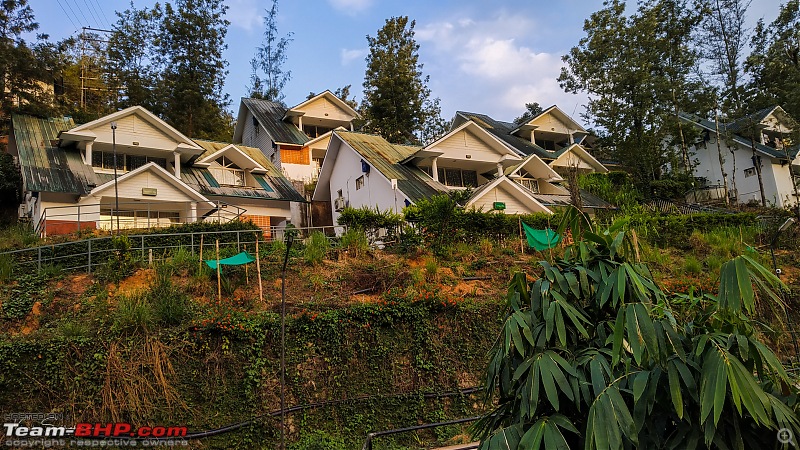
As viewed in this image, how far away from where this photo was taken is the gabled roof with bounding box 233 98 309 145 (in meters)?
30.9

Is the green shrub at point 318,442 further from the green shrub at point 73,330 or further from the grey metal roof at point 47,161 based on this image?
the grey metal roof at point 47,161

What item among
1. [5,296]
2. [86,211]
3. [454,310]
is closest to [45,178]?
[86,211]

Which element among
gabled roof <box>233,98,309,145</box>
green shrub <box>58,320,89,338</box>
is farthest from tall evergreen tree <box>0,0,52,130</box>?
green shrub <box>58,320,89,338</box>

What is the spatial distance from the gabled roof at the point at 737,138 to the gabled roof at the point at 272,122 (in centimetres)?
2434

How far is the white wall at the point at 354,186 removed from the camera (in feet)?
71.1

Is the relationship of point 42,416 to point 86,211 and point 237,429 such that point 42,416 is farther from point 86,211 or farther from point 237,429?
point 86,211

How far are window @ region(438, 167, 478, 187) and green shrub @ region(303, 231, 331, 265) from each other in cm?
1038

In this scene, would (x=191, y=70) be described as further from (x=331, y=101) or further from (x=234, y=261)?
(x=234, y=261)

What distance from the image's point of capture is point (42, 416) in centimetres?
970

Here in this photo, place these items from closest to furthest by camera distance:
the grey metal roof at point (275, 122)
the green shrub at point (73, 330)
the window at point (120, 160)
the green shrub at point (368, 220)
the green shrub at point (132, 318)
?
the green shrub at point (73, 330) < the green shrub at point (132, 318) < the green shrub at point (368, 220) < the window at point (120, 160) < the grey metal roof at point (275, 122)

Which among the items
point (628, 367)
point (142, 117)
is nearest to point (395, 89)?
point (142, 117)

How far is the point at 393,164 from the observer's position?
957 inches

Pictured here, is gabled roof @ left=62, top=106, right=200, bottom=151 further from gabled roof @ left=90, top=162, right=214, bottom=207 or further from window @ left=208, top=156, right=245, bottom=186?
gabled roof @ left=90, top=162, right=214, bottom=207

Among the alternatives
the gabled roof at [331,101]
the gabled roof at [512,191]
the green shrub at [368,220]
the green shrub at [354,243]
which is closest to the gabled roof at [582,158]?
the gabled roof at [512,191]
